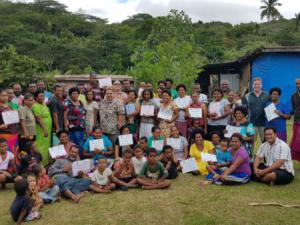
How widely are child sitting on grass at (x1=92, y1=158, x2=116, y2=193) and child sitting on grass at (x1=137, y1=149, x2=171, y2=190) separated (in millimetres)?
521

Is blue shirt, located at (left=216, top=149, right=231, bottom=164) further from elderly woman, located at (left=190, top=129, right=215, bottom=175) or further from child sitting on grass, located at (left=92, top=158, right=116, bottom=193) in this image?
child sitting on grass, located at (left=92, top=158, right=116, bottom=193)

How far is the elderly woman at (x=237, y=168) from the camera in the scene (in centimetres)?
739

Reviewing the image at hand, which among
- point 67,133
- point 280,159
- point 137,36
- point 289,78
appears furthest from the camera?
point 137,36

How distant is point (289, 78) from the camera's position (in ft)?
56.1

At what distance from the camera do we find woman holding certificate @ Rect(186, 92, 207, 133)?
8.82 metres

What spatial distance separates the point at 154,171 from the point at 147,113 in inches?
67.3

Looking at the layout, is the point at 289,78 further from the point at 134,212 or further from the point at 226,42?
the point at 226,42

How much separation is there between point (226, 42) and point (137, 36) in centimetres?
1103

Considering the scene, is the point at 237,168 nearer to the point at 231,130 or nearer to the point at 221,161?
the point at 221,161

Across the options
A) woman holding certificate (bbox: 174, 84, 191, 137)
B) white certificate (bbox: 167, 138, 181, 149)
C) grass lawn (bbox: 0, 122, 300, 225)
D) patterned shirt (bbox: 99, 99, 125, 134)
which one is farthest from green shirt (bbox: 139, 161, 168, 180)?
woman holding certificate (bbox: 174, 84, 191, 137)

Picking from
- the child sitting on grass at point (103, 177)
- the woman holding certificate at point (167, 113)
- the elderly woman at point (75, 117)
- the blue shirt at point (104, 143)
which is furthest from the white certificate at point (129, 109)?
the child sitting on grass at point (103, 177)

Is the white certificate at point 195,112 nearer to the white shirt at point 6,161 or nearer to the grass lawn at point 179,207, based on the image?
the grass lawn at point 179,207

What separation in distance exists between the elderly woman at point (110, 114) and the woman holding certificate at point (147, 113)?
486 millimetres

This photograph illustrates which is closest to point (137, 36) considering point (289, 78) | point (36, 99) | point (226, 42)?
point (226, 42)
